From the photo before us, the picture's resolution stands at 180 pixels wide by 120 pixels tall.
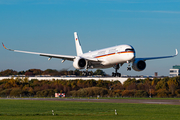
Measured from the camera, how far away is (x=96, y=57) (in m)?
75.0

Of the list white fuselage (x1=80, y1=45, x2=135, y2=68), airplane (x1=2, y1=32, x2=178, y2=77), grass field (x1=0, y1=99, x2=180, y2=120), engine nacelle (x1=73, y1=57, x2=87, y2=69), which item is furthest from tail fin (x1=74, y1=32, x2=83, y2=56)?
grass field (x1=0, y1=99, x2=180, y2=120)

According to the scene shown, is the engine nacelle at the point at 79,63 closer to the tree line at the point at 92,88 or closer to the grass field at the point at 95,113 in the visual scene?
the grass field at the point at 95,113

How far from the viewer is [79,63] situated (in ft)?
247

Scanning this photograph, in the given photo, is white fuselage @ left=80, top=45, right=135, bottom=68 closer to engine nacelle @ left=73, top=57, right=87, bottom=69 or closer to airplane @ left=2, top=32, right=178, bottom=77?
airplane @ left=2, top=32, right=178, bottom=77

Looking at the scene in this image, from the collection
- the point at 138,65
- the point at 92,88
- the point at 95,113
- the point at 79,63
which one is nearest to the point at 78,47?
the point at 79,63

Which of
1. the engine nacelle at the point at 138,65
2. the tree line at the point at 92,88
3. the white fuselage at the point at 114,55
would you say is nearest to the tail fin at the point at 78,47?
the white fuselage at the point at 114,55

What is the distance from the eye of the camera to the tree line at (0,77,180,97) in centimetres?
13700

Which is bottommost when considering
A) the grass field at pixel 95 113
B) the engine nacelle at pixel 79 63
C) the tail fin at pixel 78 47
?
the grass field at pixel 95 113

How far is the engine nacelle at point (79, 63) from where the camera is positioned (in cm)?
7488

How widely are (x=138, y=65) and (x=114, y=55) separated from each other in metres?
8.39

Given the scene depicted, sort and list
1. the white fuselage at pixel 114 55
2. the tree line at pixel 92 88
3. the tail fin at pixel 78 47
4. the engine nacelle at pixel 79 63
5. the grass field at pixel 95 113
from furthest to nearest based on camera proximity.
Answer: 1. the tree line at pixel 92 88
2. the tail fin at pixel 78 47
3. the engine nacelle at pixel 79 63
4. the white fuselage at pixel 114 55
5. the grass field at pixel 95 113

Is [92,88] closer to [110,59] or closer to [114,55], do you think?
[110,59]

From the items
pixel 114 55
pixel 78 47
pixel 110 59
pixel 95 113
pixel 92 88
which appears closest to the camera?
pixel 95 113

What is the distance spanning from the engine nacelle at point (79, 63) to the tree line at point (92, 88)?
6130cm
